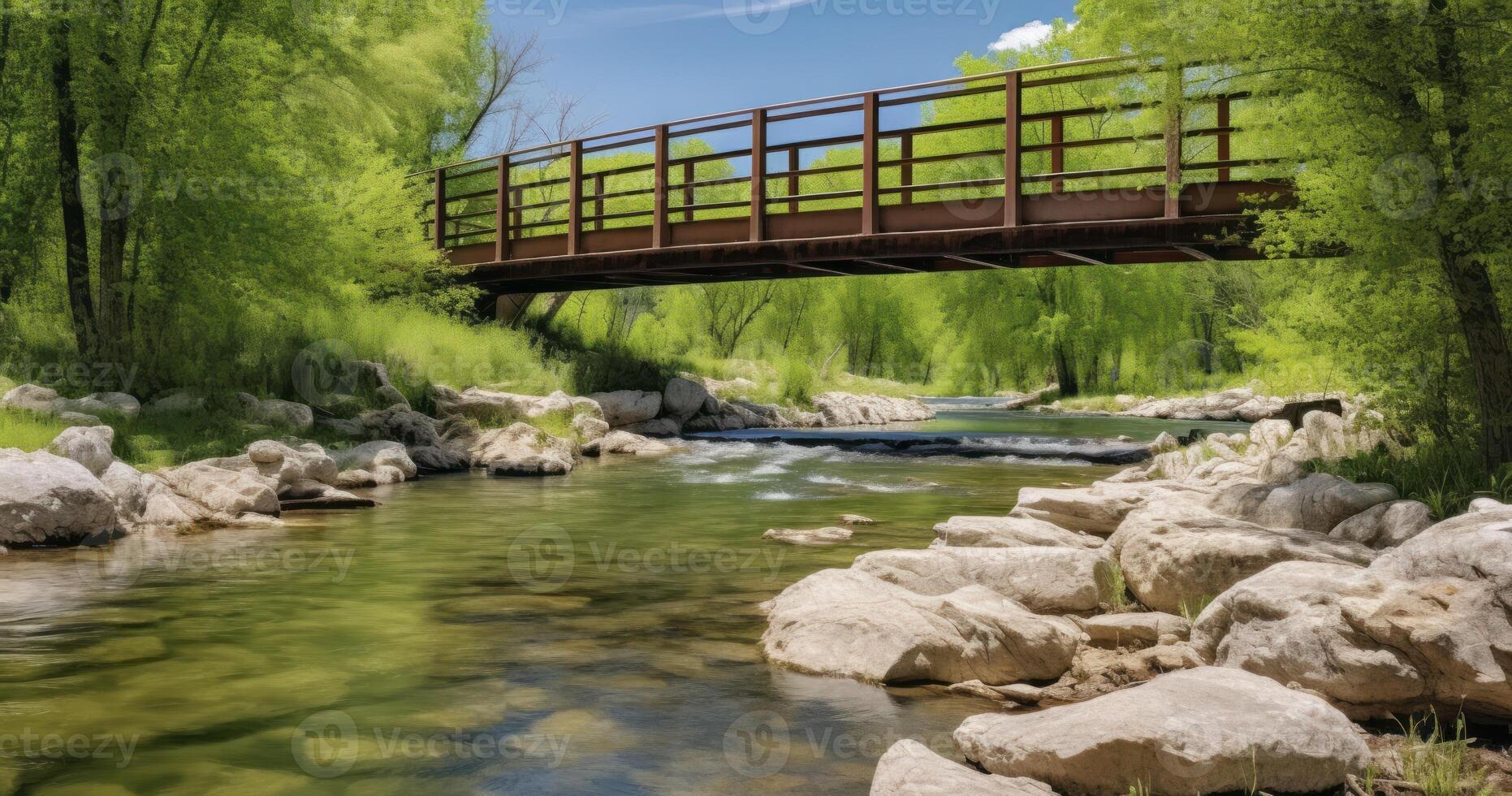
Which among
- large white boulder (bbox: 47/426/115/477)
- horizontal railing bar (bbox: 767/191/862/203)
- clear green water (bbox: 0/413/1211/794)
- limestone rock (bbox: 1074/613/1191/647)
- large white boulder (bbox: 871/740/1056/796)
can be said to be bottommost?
clear green water (bbox: 0/413/1211/794)

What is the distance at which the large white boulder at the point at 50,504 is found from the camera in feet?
34.0

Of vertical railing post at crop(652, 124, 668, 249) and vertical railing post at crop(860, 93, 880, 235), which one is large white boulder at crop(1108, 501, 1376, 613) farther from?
vertical railing post at crop(652, 124, 668, 249)

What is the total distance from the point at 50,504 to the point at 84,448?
1723 millimetres

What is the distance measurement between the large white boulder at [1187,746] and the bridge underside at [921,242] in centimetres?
993

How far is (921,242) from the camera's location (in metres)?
19.0

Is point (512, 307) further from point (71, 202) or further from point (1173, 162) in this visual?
point (1173, 162)

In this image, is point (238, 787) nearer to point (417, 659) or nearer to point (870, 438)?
Answer: point (417, 659)

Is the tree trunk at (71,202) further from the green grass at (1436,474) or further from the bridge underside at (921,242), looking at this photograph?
the green grass at (1436,474)

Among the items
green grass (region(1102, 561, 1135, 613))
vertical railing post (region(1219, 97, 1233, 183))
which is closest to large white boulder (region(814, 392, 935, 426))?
vertical railing post (region(1219, 97, 1233, 183))

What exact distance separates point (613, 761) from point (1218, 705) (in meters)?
2.68

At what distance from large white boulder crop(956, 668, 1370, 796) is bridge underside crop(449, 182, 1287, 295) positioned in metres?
9.93

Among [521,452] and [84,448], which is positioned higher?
[84,448]

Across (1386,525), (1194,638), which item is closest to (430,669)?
(1194,638)

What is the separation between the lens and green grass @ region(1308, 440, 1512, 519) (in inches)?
334
